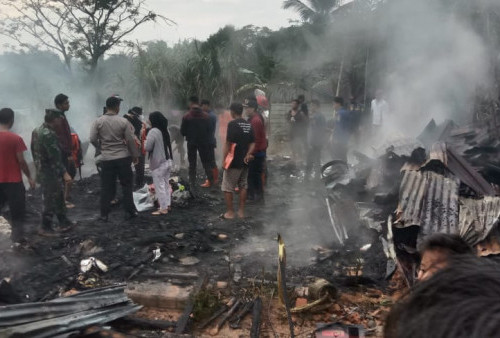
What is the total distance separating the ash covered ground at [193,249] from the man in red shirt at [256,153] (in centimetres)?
33

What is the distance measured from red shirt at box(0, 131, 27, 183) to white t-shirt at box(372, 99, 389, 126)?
8676 millimetres

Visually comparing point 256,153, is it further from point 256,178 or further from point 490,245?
point 490,245

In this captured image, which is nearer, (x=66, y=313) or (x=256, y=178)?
(x=66, y=313)

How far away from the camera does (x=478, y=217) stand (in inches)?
181

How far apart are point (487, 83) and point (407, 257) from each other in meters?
7.10

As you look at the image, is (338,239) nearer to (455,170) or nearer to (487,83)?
(455,170)

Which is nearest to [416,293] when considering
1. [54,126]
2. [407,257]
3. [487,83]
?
[407,257]

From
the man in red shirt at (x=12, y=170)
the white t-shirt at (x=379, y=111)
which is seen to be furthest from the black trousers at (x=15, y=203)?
the white t-shirt at (x=379, y=111)

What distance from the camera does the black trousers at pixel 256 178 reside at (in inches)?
310

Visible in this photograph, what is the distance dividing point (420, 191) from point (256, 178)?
11.4ft

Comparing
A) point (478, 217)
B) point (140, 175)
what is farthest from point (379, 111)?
point (478, 217)

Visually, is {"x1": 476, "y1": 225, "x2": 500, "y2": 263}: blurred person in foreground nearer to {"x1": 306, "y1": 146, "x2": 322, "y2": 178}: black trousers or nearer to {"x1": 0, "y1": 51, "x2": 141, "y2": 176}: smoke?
{"x1": 306, "y1": 146, "x2": 322, "y2": 178}: black trousers

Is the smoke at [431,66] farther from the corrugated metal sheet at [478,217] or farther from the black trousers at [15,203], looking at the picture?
A: the black trousers at [15,203]

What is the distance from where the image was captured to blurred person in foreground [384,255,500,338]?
610 mm
